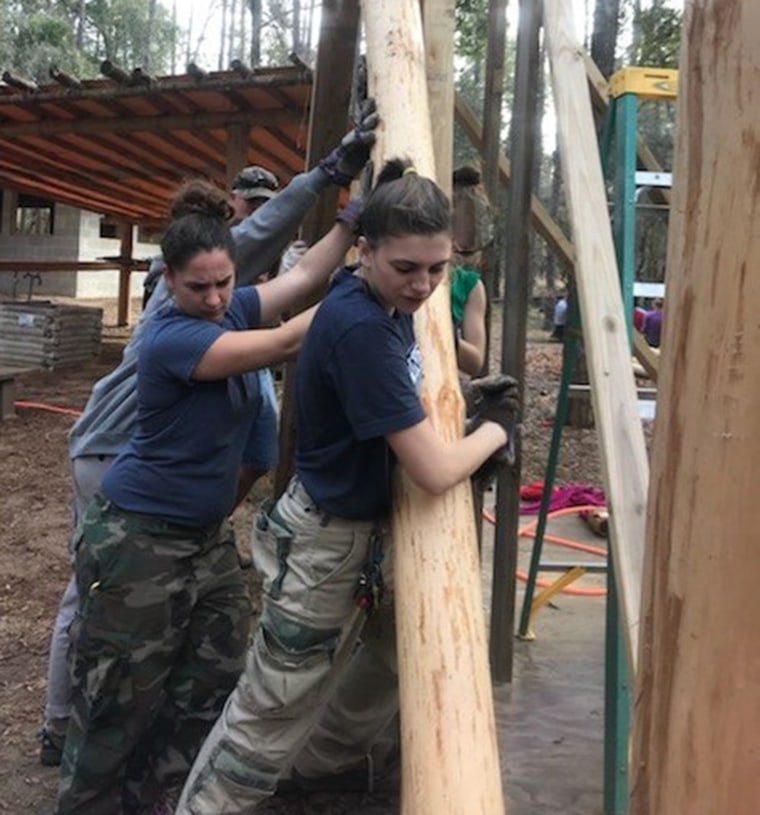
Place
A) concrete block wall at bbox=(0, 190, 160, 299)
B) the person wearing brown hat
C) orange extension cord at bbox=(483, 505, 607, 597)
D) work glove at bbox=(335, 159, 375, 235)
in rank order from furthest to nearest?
concrete block wall at bbox=(0, 190, 160, 299) → orange extension cord at bbox=(483, 505, 607, 597) → the person wearing brown hat → work glove at bbox=(335, 159, 375, 235)

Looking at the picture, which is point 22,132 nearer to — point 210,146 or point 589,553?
point 210,146

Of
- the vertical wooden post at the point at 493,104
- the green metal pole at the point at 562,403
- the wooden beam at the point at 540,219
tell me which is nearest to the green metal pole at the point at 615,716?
the green metal pole at the point at 562,403

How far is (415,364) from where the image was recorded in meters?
1.84

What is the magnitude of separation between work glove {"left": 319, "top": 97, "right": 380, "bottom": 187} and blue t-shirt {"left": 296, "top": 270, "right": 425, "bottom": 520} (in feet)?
1.64

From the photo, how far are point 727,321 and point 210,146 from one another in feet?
29.3

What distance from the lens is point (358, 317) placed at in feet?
5.71

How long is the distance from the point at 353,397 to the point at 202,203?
3.13 feet

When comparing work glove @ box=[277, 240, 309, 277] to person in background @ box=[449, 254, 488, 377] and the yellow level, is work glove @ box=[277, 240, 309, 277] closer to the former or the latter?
person in background @ box=[449, 254, 488, 377]

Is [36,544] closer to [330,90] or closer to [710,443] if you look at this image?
[330,90]

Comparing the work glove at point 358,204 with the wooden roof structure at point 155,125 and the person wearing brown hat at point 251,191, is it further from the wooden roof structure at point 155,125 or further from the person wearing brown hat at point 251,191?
the wooden roof structure at point 155,125

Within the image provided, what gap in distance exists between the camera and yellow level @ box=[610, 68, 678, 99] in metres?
2.52

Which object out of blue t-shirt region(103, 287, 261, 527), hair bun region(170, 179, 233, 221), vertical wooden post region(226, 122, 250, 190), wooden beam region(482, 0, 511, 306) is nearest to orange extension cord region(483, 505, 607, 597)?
wooden beam region(482, 0, 511, 306)

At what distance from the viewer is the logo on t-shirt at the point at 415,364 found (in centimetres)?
180

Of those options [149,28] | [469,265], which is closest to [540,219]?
[469,265]
